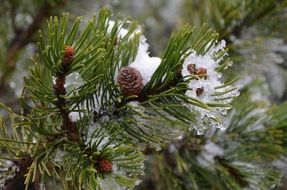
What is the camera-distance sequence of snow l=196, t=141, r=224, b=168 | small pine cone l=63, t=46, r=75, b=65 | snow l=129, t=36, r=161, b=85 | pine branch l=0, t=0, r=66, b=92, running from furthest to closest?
pine branch l=0, t=0, r=66, b=92, snow l=196, t=141, r=224, b=168, snow l=129, t=36, r=161, b=85, small pine cone l=63, t=46, r=75, b=65

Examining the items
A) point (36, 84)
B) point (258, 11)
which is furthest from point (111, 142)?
point (258, 11)

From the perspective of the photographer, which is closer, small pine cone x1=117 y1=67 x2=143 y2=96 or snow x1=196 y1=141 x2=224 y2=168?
small pine cone x1=117 y1=67 x2=143 y2=96

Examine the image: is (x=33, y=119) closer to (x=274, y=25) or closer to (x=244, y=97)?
(x=244, y=97)

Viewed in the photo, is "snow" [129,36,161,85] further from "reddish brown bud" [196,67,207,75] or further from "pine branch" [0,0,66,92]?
"pine branch" [0,0,66,92]

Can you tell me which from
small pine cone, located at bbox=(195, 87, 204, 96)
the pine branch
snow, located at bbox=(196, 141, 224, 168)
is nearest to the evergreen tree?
small pine cone, located at bbox=(195, 87, 204, 96)

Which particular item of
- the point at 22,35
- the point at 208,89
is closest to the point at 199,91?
the point at 208,89

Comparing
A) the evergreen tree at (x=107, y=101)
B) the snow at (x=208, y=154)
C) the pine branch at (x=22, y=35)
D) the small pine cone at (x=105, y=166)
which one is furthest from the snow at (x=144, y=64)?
the pine branch at (x=22, y=35)

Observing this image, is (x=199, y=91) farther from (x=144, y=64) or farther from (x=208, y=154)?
(x=208, y=154)
